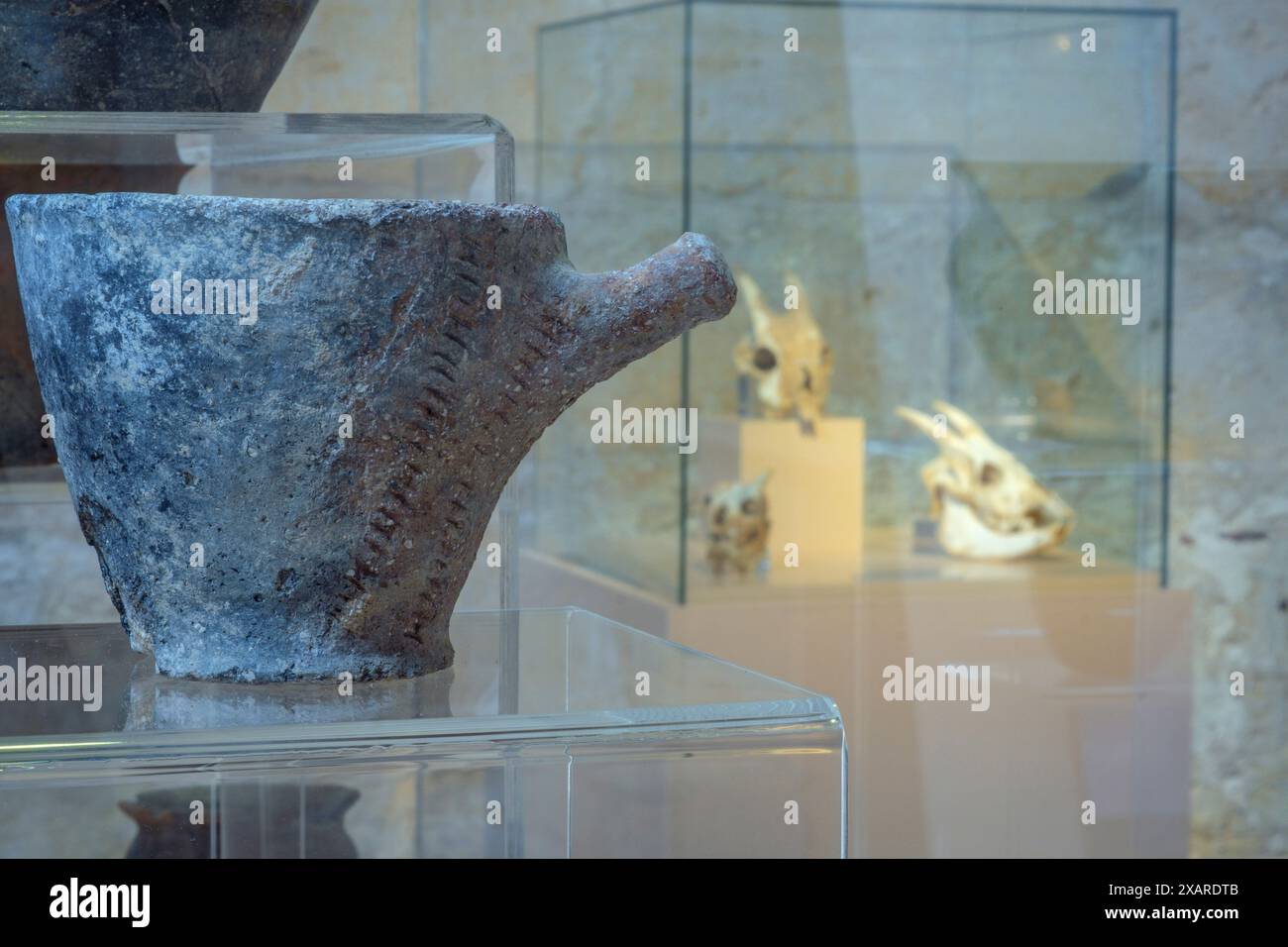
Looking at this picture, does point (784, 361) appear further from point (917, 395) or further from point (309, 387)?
point (309, 387)

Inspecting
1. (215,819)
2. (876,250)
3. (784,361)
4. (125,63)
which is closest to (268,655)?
(215,819)

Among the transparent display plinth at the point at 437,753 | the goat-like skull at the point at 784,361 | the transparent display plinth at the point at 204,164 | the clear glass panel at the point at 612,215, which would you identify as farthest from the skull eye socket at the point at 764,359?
the transparent display plinth at the point at 437,753

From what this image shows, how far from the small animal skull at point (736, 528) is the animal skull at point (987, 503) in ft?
1.19

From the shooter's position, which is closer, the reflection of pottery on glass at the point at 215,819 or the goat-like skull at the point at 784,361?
the reflection of pottery on glass at the point at 215,819

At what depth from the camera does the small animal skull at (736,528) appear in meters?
2.47

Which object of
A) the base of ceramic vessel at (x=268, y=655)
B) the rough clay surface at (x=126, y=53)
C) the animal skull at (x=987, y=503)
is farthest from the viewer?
the animal skull at (x=987, y=503)

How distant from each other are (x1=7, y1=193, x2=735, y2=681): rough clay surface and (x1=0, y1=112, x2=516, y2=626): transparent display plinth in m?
0.21

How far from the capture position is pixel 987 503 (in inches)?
102

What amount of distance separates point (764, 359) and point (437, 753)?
1.85m

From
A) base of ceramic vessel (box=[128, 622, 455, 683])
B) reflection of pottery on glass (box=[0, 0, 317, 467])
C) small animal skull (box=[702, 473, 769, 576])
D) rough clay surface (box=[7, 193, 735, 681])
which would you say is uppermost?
reflection of pottery on glass (box=[0, 0, 317, 467])

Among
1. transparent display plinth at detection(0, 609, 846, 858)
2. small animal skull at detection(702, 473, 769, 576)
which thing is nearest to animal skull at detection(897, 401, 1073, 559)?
small animal skull at detection(702, 473, 769, 576)

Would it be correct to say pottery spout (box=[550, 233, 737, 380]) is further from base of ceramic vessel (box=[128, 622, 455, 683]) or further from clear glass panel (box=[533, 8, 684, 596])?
clear glass panel (box=[533, 8, 684, 596])

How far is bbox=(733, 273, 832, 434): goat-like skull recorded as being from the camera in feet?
8.49

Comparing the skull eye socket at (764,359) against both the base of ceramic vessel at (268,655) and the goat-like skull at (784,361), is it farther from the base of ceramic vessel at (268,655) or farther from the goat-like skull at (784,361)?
the base of ceramic vessel at (268,655)
